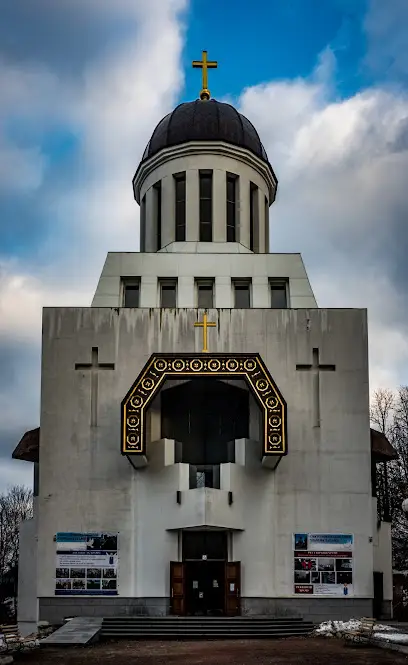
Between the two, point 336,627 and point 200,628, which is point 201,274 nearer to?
point 200,628

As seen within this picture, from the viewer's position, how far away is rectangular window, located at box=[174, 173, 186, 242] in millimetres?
36875

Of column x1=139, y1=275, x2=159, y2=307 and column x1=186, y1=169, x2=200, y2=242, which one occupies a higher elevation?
column x1=186, y1=169, x2=200, y2=242

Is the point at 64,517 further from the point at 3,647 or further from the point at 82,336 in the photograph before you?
the point at 3,647

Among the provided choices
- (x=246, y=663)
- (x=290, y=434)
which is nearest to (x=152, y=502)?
(x=290, y=434)

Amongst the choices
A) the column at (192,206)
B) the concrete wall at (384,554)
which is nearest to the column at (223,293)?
the column at (192,206)

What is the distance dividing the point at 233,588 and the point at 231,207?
15.0m

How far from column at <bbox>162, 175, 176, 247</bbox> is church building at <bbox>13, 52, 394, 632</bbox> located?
6.82ft

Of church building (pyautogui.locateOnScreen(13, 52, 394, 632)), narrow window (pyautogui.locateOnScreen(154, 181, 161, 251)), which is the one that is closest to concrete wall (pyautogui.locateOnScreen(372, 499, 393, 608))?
church building (pyautogui.locateOnScreen(13, 52, 394, 632))

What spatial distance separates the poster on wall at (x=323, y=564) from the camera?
98.8 ft

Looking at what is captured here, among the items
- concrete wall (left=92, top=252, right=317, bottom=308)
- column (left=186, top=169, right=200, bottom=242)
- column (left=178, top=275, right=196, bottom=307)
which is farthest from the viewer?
column (left=186, top=169, right=200, bottom=242)

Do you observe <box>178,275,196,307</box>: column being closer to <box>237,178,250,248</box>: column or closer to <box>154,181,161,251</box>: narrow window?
<box>237,178,250,248</box>: column

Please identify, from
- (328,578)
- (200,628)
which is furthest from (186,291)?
(200,628)

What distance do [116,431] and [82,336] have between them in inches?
136

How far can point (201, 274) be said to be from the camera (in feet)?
113
